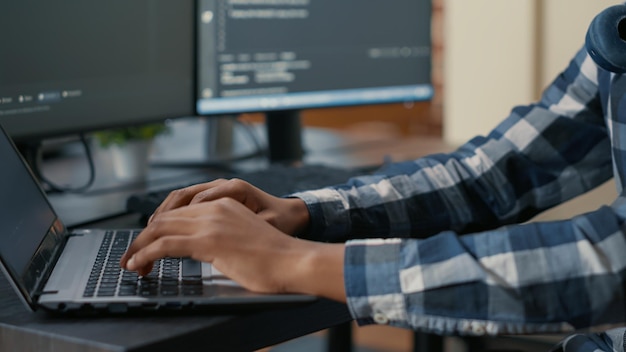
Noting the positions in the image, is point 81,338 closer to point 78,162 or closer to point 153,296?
point 153,296

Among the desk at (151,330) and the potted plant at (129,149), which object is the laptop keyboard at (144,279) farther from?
the potted plant at (129,149)

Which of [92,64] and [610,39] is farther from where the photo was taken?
[92,64]

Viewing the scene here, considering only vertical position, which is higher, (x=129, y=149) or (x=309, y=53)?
(x=309, y=53)

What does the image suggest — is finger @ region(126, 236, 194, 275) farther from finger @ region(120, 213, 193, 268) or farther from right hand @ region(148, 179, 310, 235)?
right hand @ region(148, 179, 310, 235)

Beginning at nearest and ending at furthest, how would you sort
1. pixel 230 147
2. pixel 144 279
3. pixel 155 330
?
pixel 155 330 → pixel 144 279 → pixel 230 147

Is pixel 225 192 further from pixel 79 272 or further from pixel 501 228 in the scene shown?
pixel 501 228

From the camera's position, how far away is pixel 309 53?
1845 mm

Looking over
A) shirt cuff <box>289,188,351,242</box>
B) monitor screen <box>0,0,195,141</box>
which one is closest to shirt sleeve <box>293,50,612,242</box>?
shirt cuff <box>289,188,351,242</box>

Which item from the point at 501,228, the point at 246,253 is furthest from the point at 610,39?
the point at 246,253

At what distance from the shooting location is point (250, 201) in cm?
110

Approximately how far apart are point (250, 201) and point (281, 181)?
14.5 inches

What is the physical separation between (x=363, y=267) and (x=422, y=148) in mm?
1158

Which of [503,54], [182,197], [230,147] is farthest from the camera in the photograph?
[503,54]

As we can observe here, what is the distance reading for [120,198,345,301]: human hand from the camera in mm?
897
